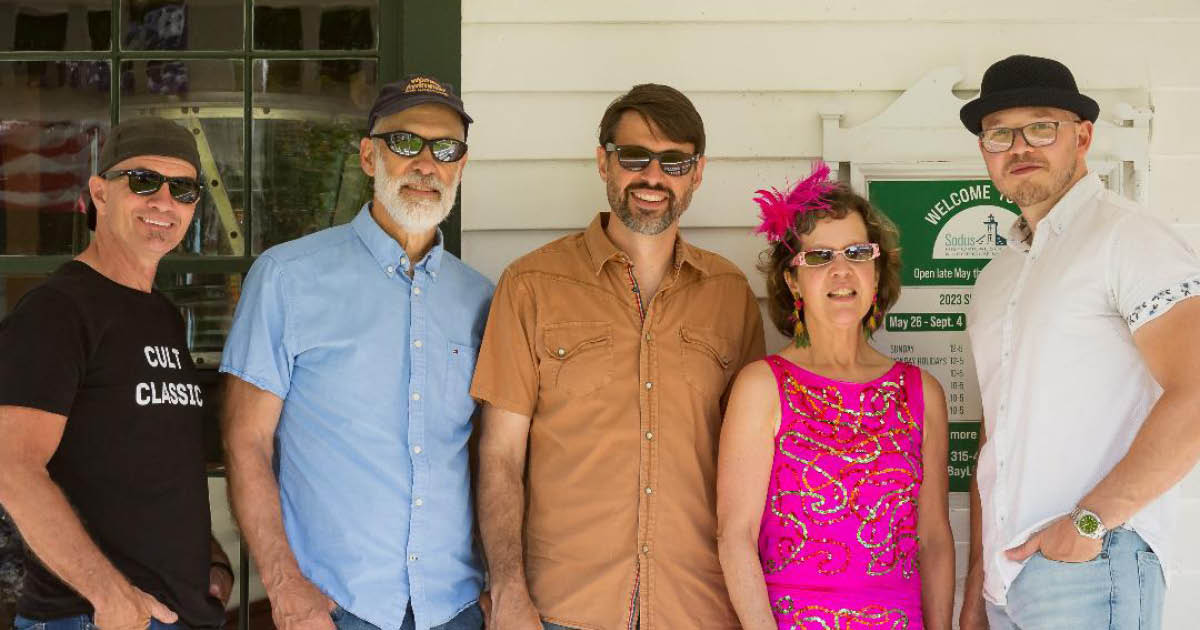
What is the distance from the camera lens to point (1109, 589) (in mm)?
2320

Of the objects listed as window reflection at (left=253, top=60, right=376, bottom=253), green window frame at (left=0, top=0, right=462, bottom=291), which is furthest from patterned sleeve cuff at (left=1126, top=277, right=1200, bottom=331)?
window reflection at (left=253, top=60, right=376, bottom=253)

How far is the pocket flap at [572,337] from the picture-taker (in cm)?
271

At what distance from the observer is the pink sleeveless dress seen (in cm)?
246

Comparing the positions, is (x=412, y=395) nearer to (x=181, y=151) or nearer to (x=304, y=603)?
(x=304, y=603)

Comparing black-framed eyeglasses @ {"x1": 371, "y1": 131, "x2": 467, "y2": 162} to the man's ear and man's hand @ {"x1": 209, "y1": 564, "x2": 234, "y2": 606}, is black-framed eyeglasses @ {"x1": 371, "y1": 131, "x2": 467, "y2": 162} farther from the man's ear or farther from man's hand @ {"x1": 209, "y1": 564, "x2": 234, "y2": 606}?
man's hand @ {"x1": 209, "y1": 564, "x2": 234, "y2": 606}

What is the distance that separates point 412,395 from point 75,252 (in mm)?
1517

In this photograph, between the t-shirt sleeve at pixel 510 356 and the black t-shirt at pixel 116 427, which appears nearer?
the black t-shirt at pixel 116 427

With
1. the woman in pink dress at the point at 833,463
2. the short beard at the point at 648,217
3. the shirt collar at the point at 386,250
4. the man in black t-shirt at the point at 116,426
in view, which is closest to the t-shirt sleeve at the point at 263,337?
the man in black t-shirt at the point at 116,426

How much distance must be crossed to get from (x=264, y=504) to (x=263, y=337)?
39 cm

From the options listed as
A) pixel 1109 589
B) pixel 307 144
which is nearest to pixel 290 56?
pixel 307 144

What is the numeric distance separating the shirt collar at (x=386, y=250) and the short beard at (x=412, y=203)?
0.17 feet

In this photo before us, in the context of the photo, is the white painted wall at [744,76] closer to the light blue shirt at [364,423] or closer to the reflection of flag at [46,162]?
the light blue shirt at [364,423]

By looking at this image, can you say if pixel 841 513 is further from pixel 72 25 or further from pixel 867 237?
pixel 72 25

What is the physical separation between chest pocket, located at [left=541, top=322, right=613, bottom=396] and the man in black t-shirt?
84 cm
